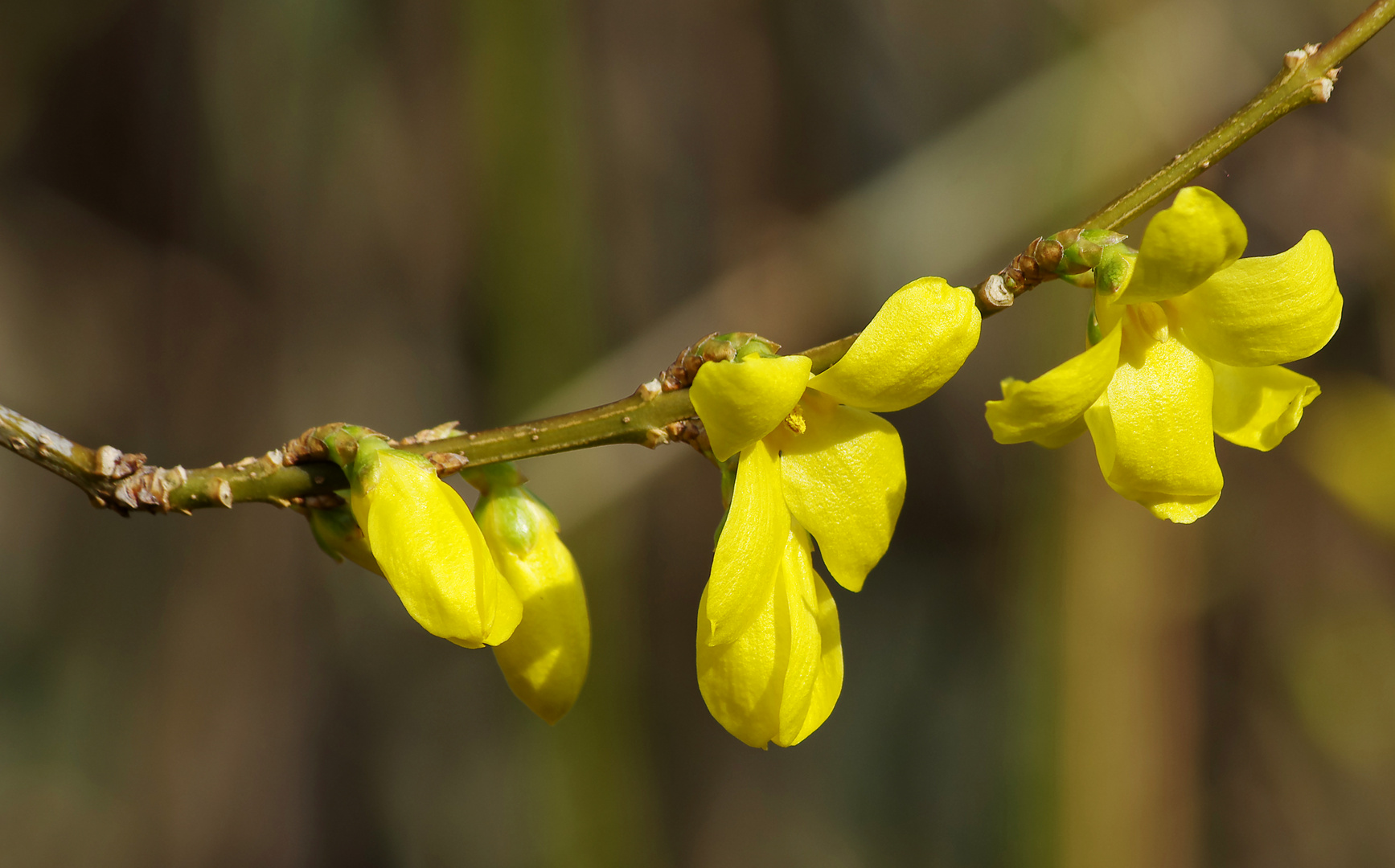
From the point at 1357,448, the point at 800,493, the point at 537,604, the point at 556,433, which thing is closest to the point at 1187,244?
the point at 800,493

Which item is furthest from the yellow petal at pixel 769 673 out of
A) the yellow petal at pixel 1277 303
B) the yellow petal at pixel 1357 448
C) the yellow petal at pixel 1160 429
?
the yellow petal at pixel 1357 448

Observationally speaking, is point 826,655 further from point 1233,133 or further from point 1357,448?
point 1357,448

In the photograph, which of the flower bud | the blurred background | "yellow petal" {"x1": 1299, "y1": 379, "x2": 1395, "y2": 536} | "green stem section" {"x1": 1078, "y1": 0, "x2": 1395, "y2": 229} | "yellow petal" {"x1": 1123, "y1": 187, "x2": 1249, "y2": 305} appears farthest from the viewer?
"yellow petal" {"x1": 1299, "y1": 379, "x2": 1395, "y2": 536}

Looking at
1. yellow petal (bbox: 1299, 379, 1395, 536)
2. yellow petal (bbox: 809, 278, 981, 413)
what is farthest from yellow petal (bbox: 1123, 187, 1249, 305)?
yellow petal (bbox: 1299, 379, 1395, 536)

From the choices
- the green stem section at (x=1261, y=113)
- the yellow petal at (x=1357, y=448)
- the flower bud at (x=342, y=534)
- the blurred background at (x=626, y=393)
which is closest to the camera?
the green stem section at (x=1261, y=113)

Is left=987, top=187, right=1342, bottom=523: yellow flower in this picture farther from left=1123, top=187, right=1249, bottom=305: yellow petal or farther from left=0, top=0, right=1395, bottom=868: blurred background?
left=0, top=0, right=1395, bottom=868: blurred background

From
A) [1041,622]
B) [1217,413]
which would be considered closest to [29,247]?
[1217,413]

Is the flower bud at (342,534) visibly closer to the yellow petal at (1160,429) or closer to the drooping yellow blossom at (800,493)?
the drooping yellow blossom at (800,493)
